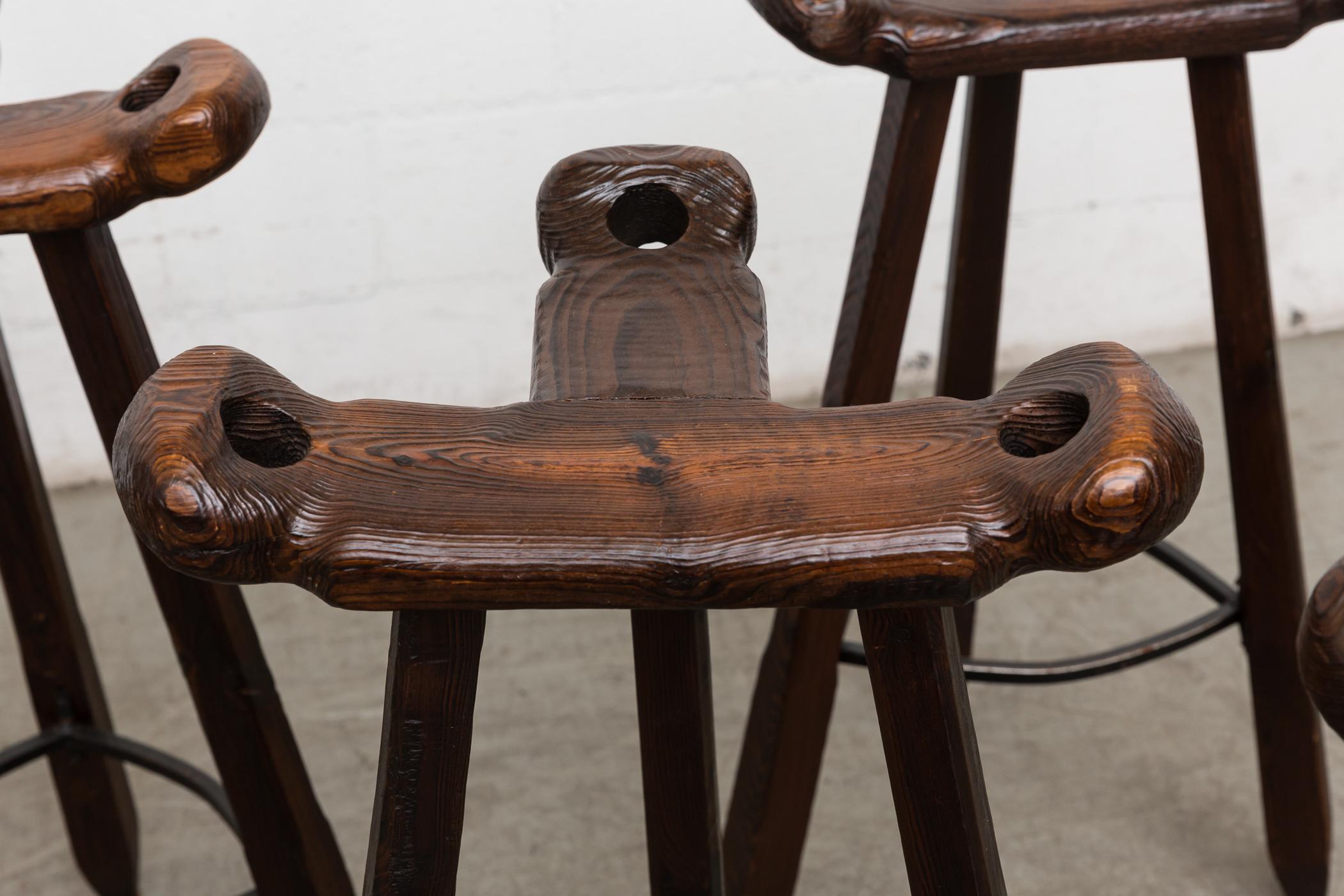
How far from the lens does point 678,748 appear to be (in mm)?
801

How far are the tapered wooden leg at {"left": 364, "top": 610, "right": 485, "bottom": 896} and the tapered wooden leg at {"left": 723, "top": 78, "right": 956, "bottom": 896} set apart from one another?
66cm

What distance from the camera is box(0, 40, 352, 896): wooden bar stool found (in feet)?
2.96

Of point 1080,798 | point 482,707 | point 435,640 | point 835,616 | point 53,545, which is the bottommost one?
point 1080,798

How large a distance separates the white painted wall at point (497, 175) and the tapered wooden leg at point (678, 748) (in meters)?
1.78

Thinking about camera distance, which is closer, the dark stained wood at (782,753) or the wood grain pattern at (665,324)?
the wood grain pattern at (665,324)

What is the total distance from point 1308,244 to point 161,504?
9.40ft

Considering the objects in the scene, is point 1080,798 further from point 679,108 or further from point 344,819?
point 679,108

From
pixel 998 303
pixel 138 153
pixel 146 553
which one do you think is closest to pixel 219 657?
pixel 146 553

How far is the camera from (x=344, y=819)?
178 centimetres

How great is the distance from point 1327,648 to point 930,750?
0.56ft

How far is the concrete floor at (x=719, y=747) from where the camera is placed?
1700 millimetres

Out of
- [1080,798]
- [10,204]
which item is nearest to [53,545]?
[10,204]

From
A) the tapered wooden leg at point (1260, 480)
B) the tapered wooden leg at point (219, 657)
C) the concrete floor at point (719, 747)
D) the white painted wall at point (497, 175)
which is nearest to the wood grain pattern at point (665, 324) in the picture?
the tapered wooden leg at point (219, 657)

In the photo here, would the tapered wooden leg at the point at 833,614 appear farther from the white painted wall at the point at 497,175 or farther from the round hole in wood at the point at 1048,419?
the white painted wall at the point at 497,175
